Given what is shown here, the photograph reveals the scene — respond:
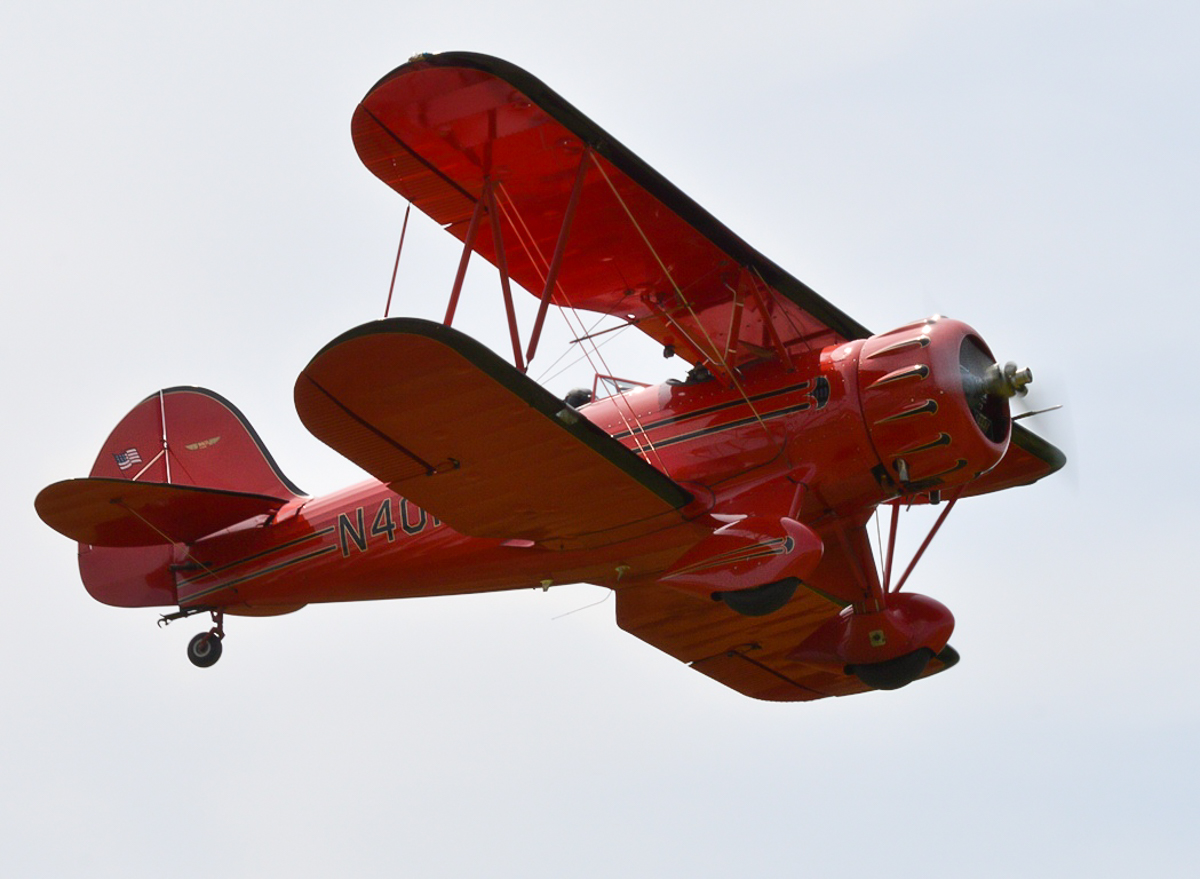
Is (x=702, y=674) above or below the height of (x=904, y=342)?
below

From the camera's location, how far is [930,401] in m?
11.1

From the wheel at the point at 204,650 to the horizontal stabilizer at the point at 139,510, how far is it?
78cm

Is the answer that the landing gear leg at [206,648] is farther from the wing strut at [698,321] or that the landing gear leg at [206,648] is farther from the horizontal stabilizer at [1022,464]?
the horizontal stabilizer at [1022,464]

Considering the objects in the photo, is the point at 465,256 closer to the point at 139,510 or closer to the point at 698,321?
the point at 698,321

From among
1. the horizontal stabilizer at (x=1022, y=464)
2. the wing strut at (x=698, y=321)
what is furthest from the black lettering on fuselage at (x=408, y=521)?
the horizontal stabilizer at (x=1022, y=464)

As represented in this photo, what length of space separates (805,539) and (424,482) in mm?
2416

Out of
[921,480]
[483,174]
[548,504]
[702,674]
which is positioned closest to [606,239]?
[483,174]

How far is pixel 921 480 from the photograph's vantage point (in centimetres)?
1134

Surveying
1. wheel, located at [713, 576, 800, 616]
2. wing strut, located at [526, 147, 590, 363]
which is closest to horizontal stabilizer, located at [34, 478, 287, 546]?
wing strut, located at [526, 147, 590, 363]

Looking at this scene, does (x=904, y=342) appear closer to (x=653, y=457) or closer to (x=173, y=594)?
(x=653, y=457)

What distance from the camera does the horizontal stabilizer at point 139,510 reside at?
476 inches

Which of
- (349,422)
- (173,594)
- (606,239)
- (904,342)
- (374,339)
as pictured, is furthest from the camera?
(173,594)

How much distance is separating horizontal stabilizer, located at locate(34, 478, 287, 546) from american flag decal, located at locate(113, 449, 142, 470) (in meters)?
1.43

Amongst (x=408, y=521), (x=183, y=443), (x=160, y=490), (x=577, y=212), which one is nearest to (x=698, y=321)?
(x=577, y=212)
